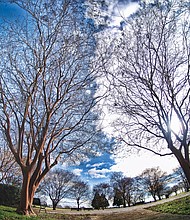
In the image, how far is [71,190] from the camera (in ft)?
155

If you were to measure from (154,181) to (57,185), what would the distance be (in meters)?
21.6

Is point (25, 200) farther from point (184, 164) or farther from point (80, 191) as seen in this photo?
point (80, 191)

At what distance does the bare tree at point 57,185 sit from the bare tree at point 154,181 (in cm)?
1676

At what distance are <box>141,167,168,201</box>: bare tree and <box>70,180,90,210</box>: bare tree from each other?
13.3 meters

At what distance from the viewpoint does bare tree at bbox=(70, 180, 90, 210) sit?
47372 millimetres

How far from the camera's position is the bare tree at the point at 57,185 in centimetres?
4366

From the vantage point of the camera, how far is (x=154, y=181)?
4934cm

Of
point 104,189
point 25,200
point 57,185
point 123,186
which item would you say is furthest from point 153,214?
point 104,189

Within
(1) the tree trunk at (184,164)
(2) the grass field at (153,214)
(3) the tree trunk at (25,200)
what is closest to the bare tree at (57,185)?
(2) the grass field at (153,214)

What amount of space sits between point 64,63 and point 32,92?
2.32m

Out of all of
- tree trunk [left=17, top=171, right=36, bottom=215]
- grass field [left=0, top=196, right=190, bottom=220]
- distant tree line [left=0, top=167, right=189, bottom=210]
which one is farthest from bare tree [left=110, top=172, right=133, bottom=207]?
tree trunk [left=17, top=171, right=36, bottom=215]

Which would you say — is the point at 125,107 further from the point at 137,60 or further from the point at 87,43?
the point at 87,43

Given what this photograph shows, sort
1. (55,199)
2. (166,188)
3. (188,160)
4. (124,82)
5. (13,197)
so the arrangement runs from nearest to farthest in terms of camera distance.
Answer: (188,160) → (124,82) → (13,197) → (55,199) → (166,188)

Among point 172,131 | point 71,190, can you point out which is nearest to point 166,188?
point 71,190
